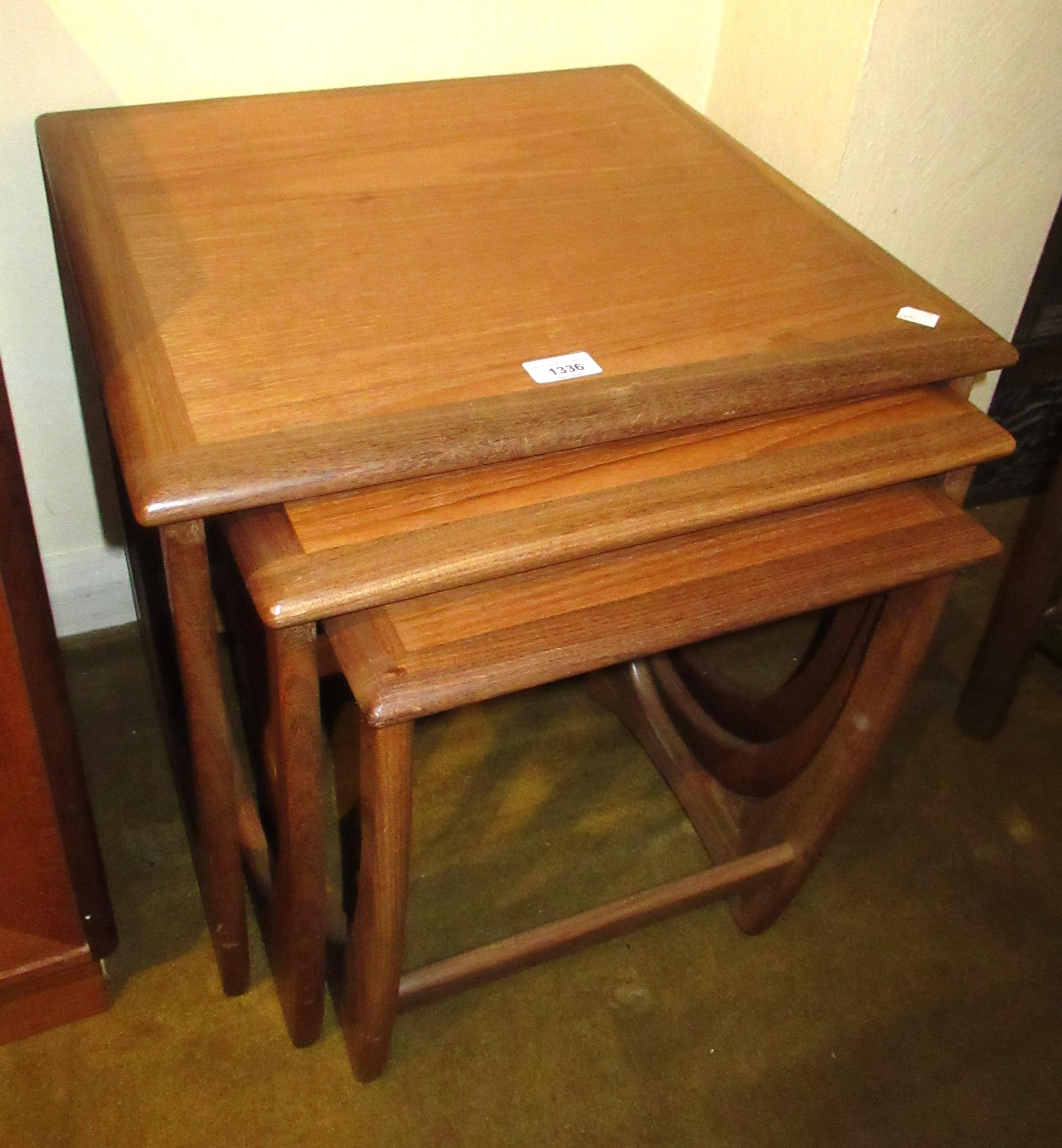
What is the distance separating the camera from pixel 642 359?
0.79 meters

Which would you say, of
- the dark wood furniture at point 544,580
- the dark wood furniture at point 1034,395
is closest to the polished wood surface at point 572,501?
the dark wood furniture at point 544,580

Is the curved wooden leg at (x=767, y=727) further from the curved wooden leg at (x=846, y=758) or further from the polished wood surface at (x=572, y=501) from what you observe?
the polished wood surface at (x=572, y=501)

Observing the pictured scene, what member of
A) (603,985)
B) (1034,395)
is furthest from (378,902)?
(1034,395)

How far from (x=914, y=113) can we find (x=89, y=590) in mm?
1040

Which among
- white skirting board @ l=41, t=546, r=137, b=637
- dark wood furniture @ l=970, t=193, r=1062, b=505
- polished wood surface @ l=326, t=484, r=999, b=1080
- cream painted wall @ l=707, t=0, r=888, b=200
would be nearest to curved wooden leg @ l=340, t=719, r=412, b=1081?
polished wood surface @ l=326, t=484, r=999, b=1080

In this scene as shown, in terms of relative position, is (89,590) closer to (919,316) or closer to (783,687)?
(783,687)

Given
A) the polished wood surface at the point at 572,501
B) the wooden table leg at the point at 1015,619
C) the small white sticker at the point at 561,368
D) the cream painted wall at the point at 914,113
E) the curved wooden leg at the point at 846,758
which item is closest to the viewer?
the polished wood surface at the point at 572,501

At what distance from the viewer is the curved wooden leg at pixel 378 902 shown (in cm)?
74

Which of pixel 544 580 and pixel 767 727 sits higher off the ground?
pixel 544 580

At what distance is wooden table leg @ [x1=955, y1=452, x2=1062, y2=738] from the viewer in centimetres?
124

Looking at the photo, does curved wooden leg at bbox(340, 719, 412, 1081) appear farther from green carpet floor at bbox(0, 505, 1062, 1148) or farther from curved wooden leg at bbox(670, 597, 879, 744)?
curved wooden leg at bbox(670, 597, 879, 744)

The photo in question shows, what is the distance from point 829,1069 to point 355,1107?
424mm

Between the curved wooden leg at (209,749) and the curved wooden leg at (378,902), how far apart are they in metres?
0.10

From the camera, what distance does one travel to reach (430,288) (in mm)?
857
